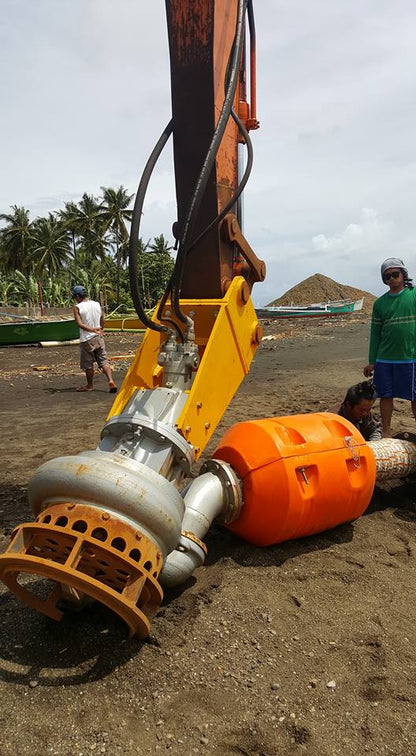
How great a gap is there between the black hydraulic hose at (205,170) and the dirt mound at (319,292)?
1948 inches

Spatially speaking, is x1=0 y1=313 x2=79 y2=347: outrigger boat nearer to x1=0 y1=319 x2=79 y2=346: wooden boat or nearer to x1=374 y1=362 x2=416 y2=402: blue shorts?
x1=0 y1=319 x2=79 y2=346: wooden boat

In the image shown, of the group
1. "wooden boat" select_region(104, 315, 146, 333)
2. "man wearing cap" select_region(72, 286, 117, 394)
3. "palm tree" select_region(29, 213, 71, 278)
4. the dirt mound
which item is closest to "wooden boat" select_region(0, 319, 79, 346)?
"wooden boat" select_region(104, 315, 146, 333)

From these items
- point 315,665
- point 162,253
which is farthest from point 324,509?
point 162,253

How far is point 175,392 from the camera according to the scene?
7.68 ft

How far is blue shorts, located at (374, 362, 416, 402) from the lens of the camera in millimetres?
4434

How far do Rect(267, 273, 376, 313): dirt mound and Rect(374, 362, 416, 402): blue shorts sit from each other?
47192mm

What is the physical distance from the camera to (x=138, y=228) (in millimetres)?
2348

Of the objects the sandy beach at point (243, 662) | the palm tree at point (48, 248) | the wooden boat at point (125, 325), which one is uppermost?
the palm tree at point (48, 248)

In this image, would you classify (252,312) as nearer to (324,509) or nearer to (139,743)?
(324,509)

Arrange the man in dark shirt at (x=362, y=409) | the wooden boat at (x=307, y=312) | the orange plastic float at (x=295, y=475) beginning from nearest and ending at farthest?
the orange plastic float at (x=295, y=475) → the man in dark shirt at (x=362, y=409) → the wooden boat at (x=307, y=312)

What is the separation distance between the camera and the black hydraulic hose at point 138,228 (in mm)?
2299

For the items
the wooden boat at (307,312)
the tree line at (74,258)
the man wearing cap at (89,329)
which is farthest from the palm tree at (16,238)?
the man wearing cap at (89,329)

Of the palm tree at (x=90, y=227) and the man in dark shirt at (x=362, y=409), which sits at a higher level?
the palm tree at (x=90, y=227)

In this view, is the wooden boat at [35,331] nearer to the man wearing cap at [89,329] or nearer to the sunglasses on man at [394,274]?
the man wearing cap at [89,329]
